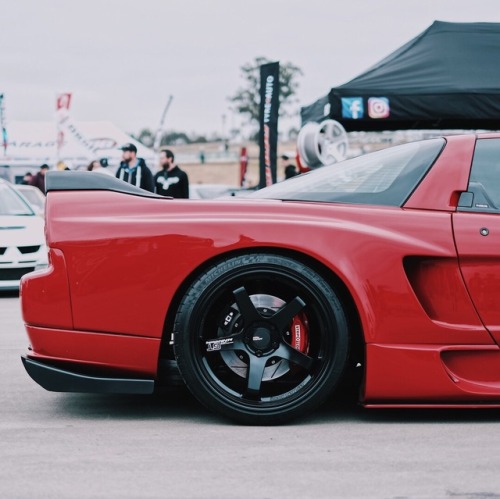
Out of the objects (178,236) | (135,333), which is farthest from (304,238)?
(135,333)

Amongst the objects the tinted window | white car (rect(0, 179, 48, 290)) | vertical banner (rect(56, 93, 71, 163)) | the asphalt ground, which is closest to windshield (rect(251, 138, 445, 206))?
the tinted window

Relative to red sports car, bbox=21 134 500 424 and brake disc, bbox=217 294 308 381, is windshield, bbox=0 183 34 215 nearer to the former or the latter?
red sports car, bbox=21 134 500 424

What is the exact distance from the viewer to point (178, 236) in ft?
11.9

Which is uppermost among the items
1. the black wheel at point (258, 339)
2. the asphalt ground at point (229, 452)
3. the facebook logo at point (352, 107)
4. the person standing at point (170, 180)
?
the facebook logo at point (352, 107)

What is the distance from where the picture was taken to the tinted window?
3805mm

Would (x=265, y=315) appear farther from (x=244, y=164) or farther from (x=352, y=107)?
(x=244, y=164)

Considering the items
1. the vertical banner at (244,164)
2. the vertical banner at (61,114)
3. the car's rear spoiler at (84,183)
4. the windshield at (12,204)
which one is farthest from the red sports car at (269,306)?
the vertical banner at (244,164)

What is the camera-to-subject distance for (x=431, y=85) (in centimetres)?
1118

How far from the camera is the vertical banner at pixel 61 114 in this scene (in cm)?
2189

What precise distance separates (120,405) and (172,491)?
4.22 feet

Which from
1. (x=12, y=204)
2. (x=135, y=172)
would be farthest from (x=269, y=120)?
(x=12, y=204)

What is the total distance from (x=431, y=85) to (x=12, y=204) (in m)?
5.33

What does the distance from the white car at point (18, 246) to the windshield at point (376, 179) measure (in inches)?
233

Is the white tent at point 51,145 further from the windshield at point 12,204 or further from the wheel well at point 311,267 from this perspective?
the wheel well at point 311,267
